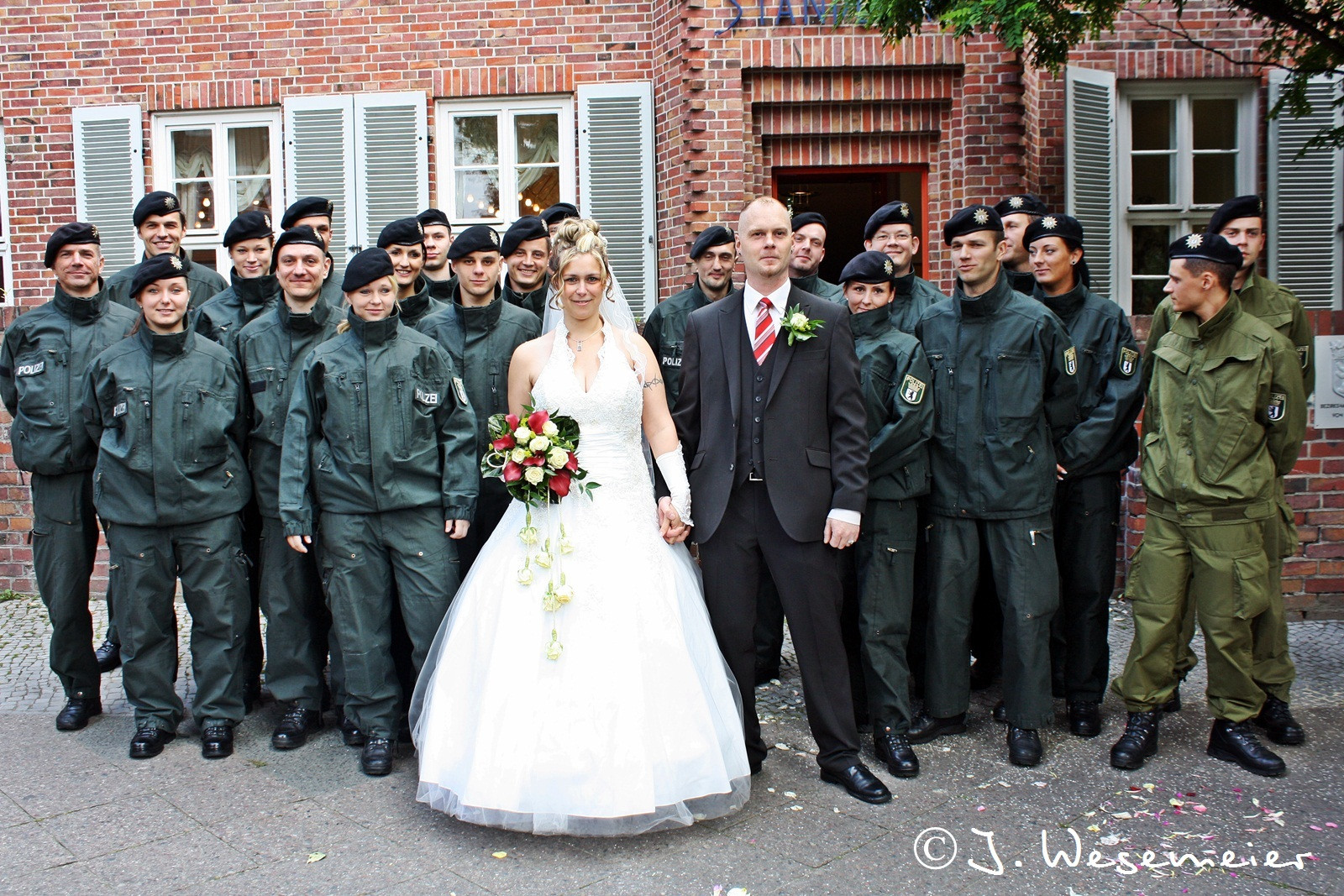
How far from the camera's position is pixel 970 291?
4.61 metres

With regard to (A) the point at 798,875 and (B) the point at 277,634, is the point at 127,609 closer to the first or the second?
(B) the point at 277,634

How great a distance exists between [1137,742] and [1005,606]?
722 millimetres

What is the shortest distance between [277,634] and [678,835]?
2115mm

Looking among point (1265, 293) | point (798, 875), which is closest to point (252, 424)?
point (798, 875)

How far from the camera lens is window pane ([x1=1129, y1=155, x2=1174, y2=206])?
9375 mm

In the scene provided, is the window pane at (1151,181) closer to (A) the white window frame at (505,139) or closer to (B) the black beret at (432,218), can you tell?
(A) the white window frame at (505,139)

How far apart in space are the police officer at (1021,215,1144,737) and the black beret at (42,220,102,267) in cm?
433

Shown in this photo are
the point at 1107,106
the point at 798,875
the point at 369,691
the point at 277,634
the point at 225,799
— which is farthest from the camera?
the point at 1107,106

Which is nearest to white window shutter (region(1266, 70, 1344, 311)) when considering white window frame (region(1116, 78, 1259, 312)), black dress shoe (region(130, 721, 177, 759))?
white window frame (region(1116, 78, 1259, 312))

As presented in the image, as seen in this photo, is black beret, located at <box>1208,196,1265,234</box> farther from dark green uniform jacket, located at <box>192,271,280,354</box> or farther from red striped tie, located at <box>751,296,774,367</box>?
dark green uniform jacket, located at <box>192,271,280,354</box>

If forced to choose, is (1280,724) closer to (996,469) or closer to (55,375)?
(996,469)

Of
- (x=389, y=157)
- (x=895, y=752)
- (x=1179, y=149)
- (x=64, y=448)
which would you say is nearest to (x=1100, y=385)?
(x=895, y=752)

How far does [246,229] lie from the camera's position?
17.7 feet

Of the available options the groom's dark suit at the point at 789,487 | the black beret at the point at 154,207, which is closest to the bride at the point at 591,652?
the groom's dark suit at the point at 789,487
